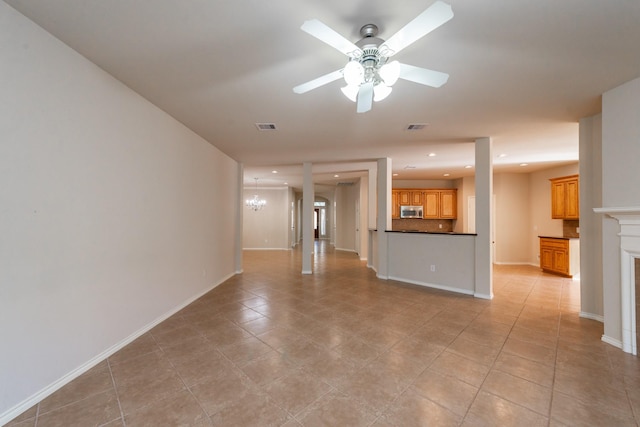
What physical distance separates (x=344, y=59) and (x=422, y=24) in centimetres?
87

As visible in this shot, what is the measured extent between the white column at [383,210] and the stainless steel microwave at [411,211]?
114 inches

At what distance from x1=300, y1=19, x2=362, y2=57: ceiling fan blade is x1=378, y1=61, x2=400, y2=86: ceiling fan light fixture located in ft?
0.75

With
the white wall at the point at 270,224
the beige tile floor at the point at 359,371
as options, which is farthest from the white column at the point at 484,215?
the white wall at the point at 270,224

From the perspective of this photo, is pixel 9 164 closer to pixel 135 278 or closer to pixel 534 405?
pixel 135 278

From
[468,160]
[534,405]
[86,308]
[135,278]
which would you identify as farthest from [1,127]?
[468,160]

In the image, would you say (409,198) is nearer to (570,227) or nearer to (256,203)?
(570,227)

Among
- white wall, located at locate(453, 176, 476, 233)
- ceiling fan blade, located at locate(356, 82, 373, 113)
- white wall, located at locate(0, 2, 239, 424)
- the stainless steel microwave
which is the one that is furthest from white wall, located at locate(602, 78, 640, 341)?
the stainless steel microwave

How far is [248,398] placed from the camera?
1.84 metres

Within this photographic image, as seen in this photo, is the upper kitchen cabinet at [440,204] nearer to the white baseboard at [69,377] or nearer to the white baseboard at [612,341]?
the white baseboard at [612,341]

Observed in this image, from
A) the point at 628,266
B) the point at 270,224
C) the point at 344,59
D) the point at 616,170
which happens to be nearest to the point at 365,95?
the point at 344,59

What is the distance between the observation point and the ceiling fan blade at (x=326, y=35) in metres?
1.40

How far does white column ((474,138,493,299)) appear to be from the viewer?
4223mm

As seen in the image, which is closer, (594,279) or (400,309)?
(594,279)

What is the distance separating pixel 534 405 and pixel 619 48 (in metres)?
2.78
